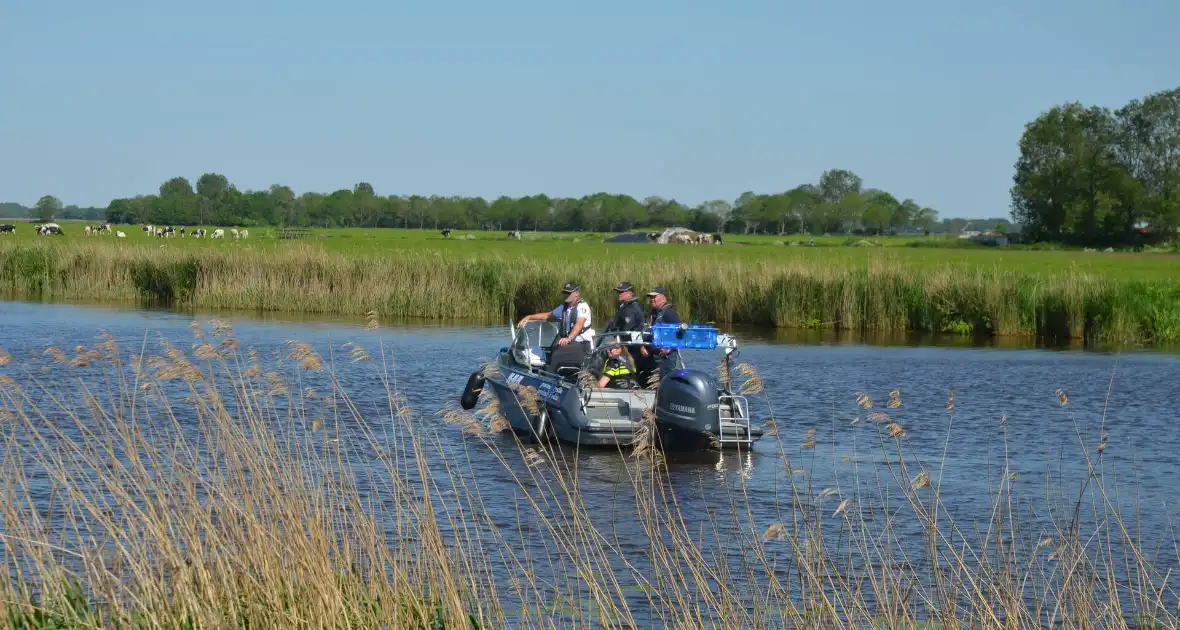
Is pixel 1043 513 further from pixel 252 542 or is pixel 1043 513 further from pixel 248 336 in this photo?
pixel 248 336

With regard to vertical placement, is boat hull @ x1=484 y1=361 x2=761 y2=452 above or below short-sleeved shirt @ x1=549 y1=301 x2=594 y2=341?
below

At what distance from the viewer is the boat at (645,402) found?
13.4 metres

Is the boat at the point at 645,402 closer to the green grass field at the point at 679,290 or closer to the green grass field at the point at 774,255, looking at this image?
the green grass field at the point at 679,290

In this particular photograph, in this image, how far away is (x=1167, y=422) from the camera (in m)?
18.3

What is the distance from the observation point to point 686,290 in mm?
34250

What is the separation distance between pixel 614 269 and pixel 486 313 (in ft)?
12.0

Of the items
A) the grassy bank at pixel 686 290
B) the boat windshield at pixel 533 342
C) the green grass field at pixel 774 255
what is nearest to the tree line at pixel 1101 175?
the green grass field at pixel 774 255

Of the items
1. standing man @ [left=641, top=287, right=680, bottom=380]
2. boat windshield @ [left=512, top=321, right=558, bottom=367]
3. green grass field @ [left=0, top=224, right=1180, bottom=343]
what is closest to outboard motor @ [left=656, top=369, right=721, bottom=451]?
standing man @ [left=641, top=287, right=680, bottom=380]

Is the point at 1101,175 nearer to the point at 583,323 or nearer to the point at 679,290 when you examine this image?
the point at 679,290

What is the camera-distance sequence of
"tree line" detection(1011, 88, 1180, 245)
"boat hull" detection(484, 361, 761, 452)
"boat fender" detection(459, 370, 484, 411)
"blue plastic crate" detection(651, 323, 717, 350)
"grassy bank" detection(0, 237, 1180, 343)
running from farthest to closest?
"tree line" detection(1011, 88, 1180, 245)
"grassy bank" detection(0, 237, 1180, 343)
"boat fender" detection(459, 370, 484, 411)
"boat hull" detection(484, 361, 761, 452)
"blue plastic crate" detection(651, 323, 717, 350)

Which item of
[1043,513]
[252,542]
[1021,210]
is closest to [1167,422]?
[1043,513]

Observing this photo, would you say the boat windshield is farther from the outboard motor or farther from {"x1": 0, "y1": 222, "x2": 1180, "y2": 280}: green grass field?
{"x1": 0, "y1": 222, "x2": 1180, "y2": 280}: green grass field

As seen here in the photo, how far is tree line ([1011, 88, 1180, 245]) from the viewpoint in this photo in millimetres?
95562

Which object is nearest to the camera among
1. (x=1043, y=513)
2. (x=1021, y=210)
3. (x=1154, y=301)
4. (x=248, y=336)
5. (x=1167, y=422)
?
(x=1043, y=513)
